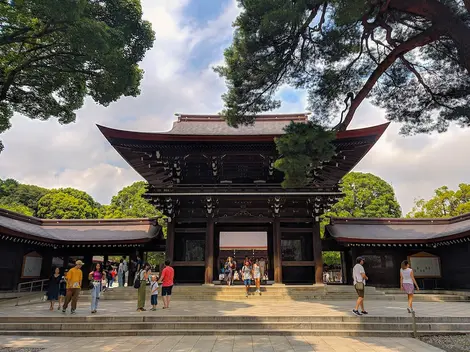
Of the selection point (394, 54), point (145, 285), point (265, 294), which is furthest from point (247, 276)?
point (394, 54)

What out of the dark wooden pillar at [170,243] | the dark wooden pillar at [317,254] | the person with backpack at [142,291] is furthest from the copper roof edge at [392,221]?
the person with backpack at [142,291]

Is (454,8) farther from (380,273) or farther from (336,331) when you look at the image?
(380,273)

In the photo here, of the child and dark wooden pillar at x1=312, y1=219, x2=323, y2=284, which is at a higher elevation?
dark wooden pillar at x1=312, y1=219, x2=323, y2=284

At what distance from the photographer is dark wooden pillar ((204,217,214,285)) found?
49.8 feet

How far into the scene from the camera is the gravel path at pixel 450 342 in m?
6.68

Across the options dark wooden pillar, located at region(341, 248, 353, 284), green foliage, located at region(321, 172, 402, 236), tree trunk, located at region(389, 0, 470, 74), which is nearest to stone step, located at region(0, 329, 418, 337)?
tree trunk, located at region(389, 0, 470, 74)

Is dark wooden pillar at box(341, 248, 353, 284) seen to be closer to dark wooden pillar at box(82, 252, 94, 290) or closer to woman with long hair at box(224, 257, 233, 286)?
woman with long hair at box(224, 257, 233, 286)

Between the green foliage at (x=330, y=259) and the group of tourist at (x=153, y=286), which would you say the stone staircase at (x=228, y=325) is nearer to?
the group of tourist at (x=153, y=286)

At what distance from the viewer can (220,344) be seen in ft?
24.0

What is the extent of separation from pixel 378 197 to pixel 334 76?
29.2 metres

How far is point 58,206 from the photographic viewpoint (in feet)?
133

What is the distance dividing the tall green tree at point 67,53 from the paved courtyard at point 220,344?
7.14m

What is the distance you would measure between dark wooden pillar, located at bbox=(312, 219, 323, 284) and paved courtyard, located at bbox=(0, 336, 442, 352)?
743cm

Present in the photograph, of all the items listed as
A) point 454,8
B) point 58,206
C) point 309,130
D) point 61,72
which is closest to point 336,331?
point 309,130
